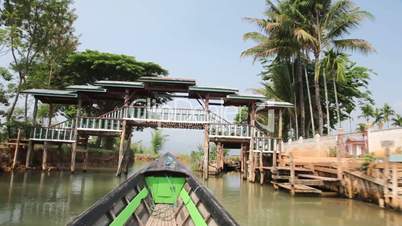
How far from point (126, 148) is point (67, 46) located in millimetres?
10371

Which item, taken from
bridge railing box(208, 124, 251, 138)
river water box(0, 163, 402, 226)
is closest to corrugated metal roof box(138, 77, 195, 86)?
bridge railing box(208, 124, 251, 138)

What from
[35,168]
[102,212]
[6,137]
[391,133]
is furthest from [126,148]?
[102,212]

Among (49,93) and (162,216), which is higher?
(49,93)

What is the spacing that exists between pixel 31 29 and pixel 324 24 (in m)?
18.0

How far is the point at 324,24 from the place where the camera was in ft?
65.7

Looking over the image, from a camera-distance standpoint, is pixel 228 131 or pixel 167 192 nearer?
pixel 167 192

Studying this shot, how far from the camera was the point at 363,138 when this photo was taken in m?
13.0

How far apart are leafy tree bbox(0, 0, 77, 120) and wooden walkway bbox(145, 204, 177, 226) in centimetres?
1756

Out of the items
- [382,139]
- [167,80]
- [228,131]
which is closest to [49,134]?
[167,80]

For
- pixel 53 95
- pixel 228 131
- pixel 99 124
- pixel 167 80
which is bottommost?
pixel 228 131

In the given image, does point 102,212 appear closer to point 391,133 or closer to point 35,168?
point 391,133

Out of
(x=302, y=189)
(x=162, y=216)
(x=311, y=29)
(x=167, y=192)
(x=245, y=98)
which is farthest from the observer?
(x=311, y=29)

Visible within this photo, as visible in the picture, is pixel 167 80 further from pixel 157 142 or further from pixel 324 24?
pixel 157 142

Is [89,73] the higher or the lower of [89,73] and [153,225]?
the higher
